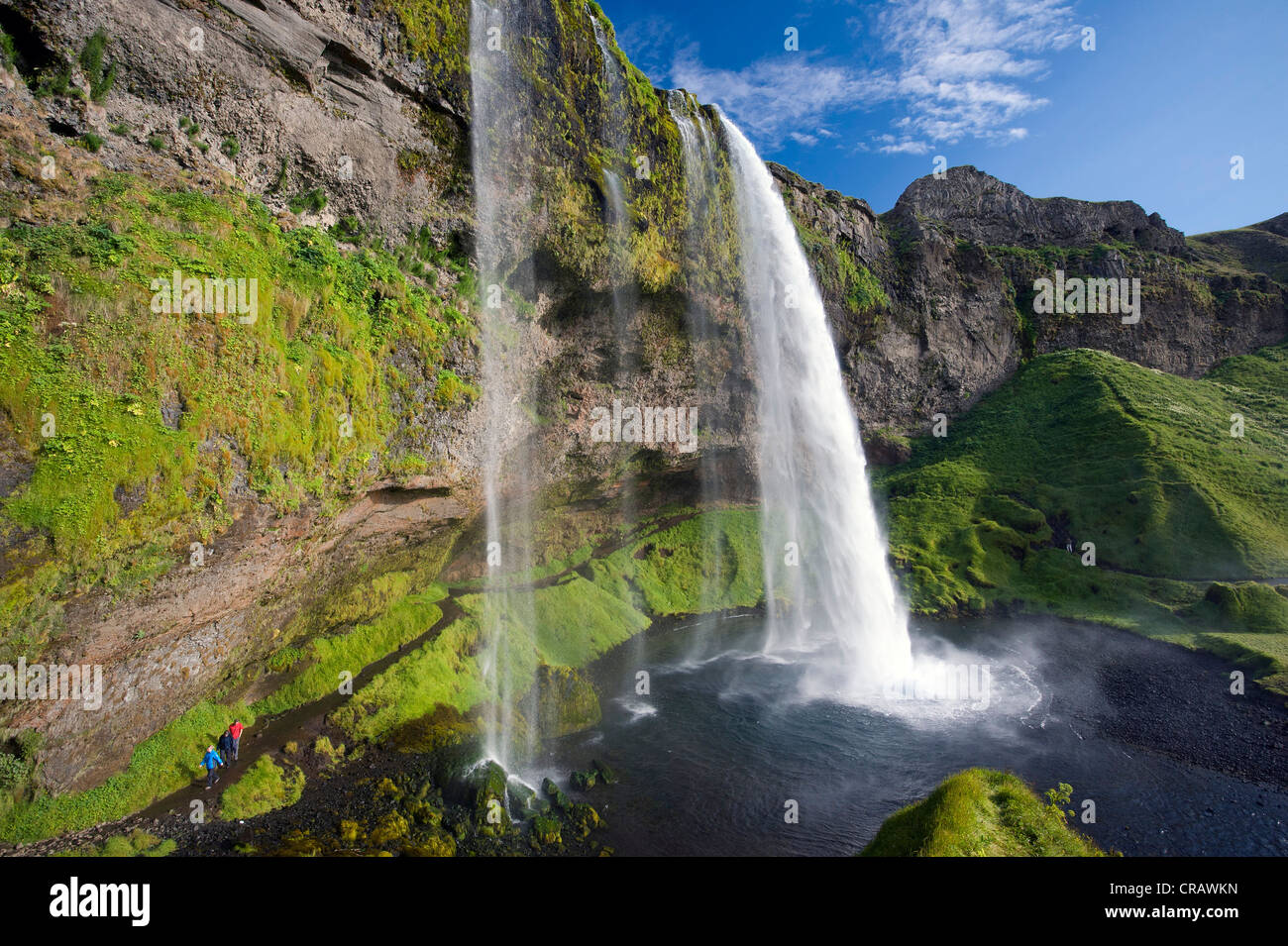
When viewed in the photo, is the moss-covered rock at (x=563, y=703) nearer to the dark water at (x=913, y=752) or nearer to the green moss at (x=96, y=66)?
the dark water at (x=913, y=752)

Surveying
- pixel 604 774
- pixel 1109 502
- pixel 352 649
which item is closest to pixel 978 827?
pixel 604 774

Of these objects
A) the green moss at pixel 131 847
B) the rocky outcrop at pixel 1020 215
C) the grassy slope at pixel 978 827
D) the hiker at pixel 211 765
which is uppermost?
the rocky outcrop at pixel 1020 215

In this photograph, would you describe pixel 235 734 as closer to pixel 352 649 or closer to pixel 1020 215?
pixel 352 649

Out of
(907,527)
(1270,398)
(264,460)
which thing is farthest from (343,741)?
(1270,398)

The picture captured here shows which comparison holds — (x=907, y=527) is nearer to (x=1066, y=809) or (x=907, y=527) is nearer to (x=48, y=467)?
(x=1066, y=809)

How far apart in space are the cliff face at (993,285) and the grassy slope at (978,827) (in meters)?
31.5

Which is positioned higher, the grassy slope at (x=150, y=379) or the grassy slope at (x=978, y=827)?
the grassy slope at (x=150, y=379)

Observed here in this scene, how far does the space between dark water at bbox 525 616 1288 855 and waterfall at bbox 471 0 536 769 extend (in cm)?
470

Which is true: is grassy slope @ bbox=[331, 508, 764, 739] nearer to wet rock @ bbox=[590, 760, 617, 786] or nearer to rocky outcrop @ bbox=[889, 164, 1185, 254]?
wet rock @ bbox=[590, 760, 617, 786]

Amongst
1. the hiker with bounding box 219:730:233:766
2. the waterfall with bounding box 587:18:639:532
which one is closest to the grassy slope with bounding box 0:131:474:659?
the hiker with bounding box 219:730:233:766

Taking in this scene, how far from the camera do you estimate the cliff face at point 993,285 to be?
42625 mm

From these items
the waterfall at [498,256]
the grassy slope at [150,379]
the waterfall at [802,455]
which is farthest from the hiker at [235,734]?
the waterfall at [802,455]

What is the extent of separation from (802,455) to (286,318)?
25.1 m
